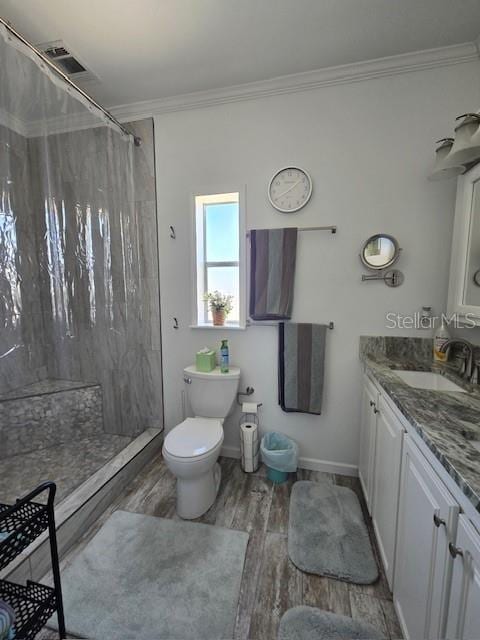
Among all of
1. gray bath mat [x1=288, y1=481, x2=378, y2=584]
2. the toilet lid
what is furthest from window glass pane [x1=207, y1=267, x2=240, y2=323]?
gray bath mat [x1=288, y1=481, x2=378, y2=584]

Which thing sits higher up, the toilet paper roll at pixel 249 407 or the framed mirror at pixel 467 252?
the framed mirror at pixel 467 252

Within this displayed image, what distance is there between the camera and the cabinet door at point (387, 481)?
3.55 ft

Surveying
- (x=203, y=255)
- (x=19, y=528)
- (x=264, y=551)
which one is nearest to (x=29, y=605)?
(x=19, y=528)

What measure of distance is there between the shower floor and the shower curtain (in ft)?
0.63

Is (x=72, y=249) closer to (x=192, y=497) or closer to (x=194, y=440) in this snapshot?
(x=194, y=440)

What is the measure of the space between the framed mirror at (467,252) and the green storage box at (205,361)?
154 cm

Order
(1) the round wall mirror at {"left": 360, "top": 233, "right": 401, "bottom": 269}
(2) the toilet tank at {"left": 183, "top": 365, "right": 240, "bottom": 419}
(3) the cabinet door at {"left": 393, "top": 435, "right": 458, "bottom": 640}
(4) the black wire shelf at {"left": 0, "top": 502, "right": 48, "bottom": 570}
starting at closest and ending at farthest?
(3) the cabinet door at {"left": 393, "top": 435, "right": 458, "bottom": 640}, (4) the black wire shelf at {"left": 0, "top": 502, "right": 48, "bottom": 570}, (1) the round wall mirror at {"left": 360, "top": 233, "right": 401, "bottom": 269}, (2) the toilet tank at {"left": 183, "top": 365, "right": 240, "bottom": 419}

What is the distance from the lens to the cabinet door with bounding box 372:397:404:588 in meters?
1.08

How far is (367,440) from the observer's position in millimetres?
1598

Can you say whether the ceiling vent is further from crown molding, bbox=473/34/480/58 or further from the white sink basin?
the white sink basin

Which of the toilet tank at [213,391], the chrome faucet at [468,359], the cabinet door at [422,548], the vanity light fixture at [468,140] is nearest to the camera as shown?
the cabinet door at [422,548]

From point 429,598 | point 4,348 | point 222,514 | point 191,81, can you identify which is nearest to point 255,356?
point 222,514

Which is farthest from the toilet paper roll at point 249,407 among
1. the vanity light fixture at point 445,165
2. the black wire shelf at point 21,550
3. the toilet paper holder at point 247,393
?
the vanity light fixture at point 445,165

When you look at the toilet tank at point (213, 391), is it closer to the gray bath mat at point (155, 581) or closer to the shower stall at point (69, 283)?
the shower stall at point (69, 283)
